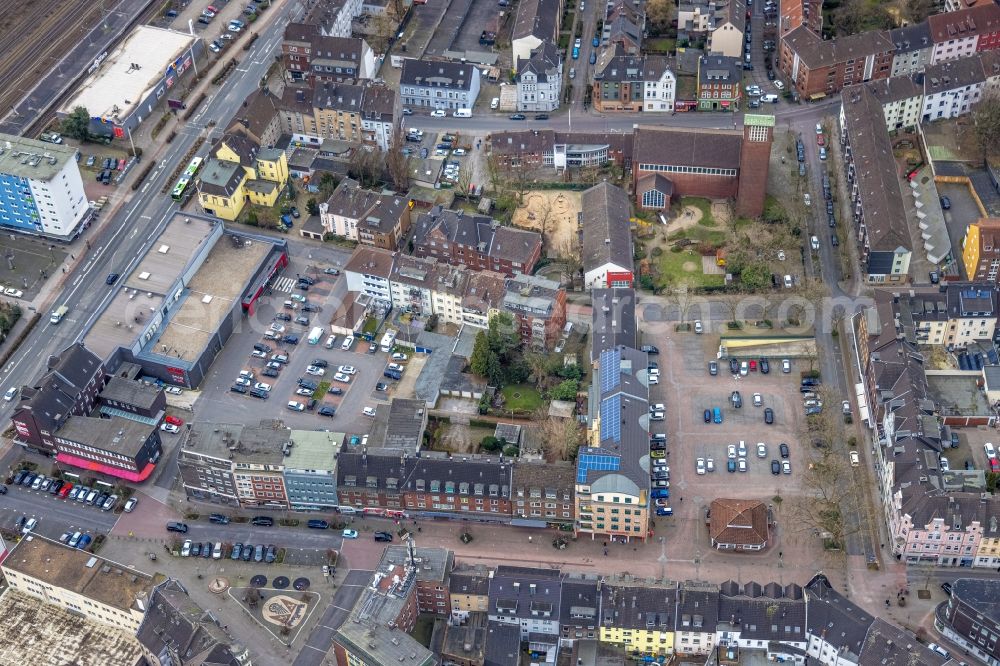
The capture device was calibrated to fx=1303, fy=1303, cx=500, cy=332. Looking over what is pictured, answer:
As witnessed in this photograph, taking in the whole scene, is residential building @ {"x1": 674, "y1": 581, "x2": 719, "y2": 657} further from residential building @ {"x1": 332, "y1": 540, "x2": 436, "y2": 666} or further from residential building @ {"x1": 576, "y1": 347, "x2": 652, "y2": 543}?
residential building @ {"x1": 332, "y1": 540, "x2": 436, "y2": 666}

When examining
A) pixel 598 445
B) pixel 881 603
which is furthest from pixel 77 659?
pixel 881 603

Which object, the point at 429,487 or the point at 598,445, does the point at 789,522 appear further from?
the point at 429,487

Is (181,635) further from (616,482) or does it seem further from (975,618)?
(975,618)

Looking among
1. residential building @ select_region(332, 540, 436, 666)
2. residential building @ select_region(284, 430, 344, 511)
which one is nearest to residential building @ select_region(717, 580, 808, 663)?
residential building @ select_region(332, 540, 436, 666)

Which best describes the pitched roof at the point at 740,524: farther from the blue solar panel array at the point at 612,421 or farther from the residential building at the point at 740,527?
the blue solar panel array at the point at 612,421

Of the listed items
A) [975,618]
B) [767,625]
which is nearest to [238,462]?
[767,625]
